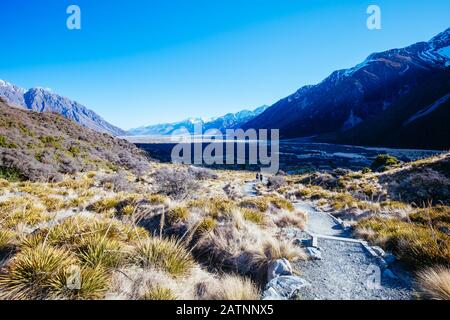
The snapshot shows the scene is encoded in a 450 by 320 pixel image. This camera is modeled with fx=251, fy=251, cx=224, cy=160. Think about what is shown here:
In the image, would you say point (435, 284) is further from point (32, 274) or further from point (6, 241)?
point (6, 241)

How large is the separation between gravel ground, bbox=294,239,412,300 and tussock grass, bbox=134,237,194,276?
203 cm

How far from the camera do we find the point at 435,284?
3695 millimetres

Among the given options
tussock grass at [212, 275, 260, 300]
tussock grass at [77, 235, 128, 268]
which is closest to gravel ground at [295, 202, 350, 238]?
tussock grass at [212, 275, 260, 300]

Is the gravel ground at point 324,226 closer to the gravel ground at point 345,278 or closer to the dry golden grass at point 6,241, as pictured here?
the gravel ground at point 345,278

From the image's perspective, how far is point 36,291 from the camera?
10.7 feet

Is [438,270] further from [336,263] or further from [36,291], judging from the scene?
[36,291]

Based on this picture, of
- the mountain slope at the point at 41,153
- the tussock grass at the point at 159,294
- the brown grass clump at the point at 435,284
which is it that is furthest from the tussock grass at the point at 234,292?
the mountain slope at the point at 41,153

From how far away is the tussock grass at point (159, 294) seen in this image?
344 centimetres

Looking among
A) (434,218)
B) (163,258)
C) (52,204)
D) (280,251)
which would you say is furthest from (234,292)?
(434,218)

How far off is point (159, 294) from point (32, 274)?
1.72m

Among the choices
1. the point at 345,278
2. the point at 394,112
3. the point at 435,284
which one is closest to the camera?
the point at 435,284

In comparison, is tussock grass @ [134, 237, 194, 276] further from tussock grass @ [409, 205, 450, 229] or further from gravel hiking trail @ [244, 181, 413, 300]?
tussock grass @ [409, 205, 450, 229]

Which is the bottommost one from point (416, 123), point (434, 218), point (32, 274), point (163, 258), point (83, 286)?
point (434, 218)

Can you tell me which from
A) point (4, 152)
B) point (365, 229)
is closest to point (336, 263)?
point (365, 229)
